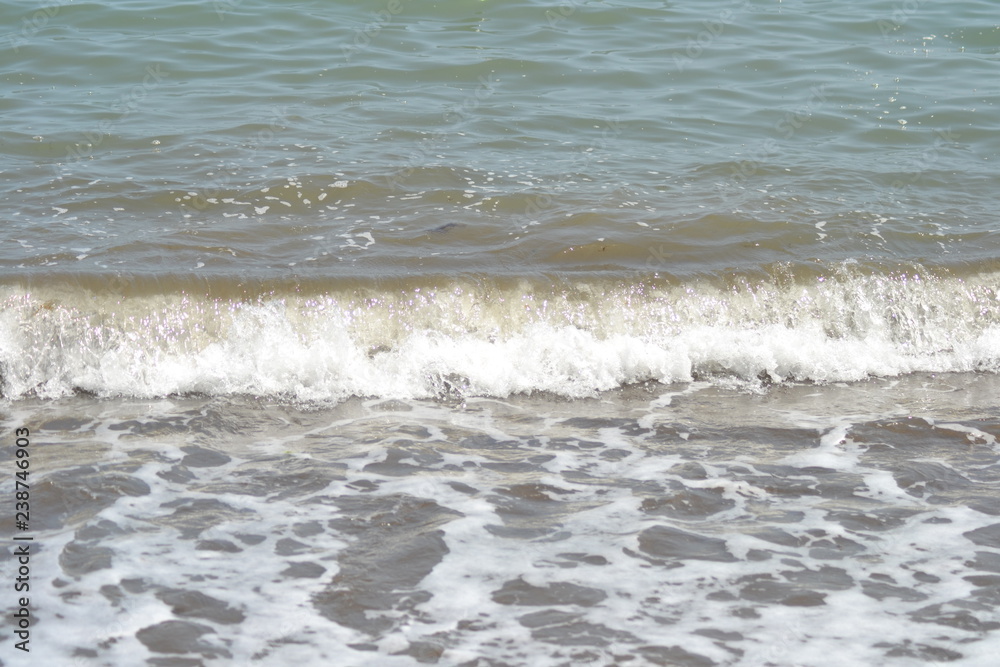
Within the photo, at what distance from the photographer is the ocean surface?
376 cm

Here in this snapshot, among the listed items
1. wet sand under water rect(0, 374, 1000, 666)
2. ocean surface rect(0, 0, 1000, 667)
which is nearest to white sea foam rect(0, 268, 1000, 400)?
ocean surface rect(0, 0, 1000, 667)

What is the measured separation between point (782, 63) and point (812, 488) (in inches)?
331

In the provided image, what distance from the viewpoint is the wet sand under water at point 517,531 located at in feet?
11.6

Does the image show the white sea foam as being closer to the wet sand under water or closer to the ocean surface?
the ocean surface

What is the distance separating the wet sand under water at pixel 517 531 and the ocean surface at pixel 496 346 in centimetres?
2

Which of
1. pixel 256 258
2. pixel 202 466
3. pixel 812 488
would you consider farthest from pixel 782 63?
pixel 202 466

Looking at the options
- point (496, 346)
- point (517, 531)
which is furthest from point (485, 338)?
point (517, 531)

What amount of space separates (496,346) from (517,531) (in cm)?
230

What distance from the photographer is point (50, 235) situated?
24.1 ft

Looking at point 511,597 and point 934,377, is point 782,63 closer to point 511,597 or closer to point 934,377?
point 934,377

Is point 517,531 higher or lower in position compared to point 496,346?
lower

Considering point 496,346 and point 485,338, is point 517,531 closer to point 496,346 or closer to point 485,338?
point 496,346

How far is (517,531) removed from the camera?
4312 millimetres

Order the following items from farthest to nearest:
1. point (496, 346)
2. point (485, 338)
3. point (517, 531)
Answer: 1. point (485, 338)
2. point (496, 346)
3. point (517, 531)
